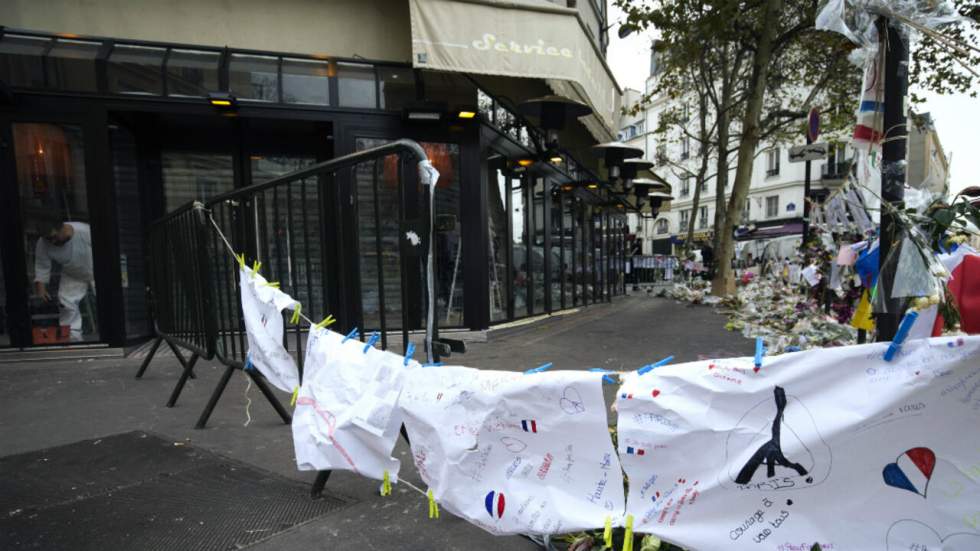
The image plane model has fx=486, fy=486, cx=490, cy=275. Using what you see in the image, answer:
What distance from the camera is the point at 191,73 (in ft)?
22.5

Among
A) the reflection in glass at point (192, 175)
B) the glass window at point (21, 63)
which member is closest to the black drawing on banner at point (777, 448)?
the reflection in glass at point (192, 175)

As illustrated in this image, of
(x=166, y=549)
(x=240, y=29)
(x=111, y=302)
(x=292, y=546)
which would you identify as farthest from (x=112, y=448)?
(x=240, y=29)

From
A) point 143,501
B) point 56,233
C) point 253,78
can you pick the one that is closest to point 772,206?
point 253,78

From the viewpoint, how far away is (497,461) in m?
1.85

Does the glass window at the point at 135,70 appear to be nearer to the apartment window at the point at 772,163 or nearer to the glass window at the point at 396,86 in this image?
the glass window at the point at 396,86

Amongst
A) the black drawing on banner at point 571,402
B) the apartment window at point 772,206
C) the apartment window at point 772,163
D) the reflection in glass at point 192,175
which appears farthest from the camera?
the apartment window at point 772,163

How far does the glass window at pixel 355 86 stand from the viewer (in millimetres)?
7340

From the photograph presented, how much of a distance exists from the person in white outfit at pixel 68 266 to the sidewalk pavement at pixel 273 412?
706 mm

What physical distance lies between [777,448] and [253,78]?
7.84 m

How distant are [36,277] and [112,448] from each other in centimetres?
463

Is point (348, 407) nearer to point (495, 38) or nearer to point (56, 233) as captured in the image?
point (495, 38)

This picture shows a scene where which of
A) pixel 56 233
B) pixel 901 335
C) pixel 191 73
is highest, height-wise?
pixel 191 73

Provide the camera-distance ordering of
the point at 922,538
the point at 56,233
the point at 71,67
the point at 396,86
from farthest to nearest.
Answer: the point at 396,86
the point at 56,233
the point at 71,67
the point at 922,538

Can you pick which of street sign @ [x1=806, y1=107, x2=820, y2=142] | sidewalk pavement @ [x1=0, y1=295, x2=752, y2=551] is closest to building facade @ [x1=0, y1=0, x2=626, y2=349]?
sidewalk pavement @ [x1=0, y1=295, x2=752, y2=551]
